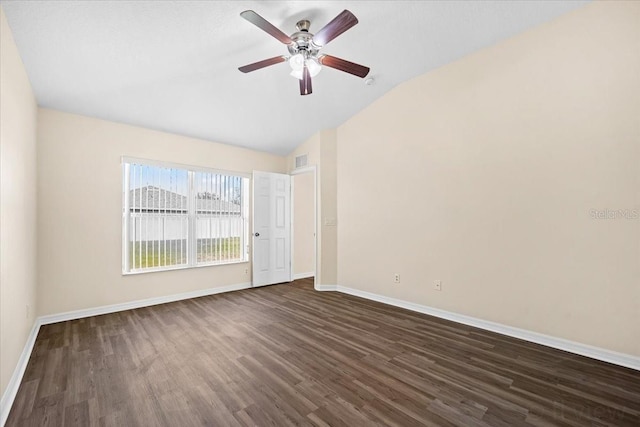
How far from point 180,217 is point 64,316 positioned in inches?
72.8

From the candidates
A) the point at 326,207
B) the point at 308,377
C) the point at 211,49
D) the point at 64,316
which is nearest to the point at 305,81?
the point at 211,49

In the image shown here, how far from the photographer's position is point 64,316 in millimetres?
3516

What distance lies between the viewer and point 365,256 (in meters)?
4.60

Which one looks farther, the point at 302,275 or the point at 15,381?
the point at 302,275

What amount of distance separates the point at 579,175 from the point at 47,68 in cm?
529

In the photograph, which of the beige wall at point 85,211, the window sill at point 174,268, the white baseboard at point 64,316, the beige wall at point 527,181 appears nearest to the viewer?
the white baseboard at point 64,316

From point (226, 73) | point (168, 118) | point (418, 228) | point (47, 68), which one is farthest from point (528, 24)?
point (47, 68)

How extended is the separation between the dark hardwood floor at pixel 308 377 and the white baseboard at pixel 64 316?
0.06 metres

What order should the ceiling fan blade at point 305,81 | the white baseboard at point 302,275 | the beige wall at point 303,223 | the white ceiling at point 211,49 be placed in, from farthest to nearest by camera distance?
the beige wall at point 303,223 → the white baseboard at point 302,275 → the ceiling fan blade at point 305,81 → the white ceiling at point 211,49

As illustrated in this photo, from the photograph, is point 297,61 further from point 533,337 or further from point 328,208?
point 533,337

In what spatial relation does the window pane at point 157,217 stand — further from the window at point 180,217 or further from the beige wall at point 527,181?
the beige wall at point 527,181

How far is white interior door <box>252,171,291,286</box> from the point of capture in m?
5.31

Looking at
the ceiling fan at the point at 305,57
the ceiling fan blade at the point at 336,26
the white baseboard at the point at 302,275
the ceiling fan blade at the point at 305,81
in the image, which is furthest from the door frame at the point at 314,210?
the ceiling fan blade at the point at 336,26

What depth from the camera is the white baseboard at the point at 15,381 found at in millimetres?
1795
